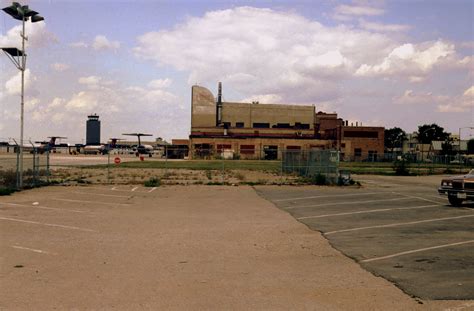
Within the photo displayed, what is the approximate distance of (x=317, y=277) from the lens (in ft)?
26.7

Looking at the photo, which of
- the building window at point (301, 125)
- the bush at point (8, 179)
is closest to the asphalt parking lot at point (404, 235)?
the bush at point (8, 179)

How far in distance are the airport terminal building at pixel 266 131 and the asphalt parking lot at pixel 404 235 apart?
63.4 meters

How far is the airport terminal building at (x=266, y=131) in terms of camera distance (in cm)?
9181

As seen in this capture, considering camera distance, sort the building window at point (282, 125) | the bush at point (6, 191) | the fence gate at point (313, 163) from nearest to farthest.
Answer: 1. the bush at point (6, 191)
2. the fence gate at point (313, 163)
3. the building window at point (282, 125)

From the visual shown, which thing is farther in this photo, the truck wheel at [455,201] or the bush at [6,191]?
the bush at [6,191]

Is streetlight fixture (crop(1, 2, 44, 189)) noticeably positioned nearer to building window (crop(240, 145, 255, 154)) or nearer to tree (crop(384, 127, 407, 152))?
building window (crop(240, 145, 255, 154))

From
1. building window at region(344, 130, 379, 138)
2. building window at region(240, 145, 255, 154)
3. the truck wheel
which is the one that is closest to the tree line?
building window at region(344, 130, 379, 138)

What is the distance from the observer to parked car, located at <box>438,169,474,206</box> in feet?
59.5

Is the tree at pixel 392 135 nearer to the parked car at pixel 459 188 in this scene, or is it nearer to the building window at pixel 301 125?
the building window at pixel 301 125

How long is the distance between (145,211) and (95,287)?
974cm

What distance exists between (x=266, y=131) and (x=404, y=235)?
3688 inches

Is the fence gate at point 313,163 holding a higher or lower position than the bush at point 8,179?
higher

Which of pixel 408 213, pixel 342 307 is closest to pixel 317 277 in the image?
pixel 342 307

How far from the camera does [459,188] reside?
60.3 ft
